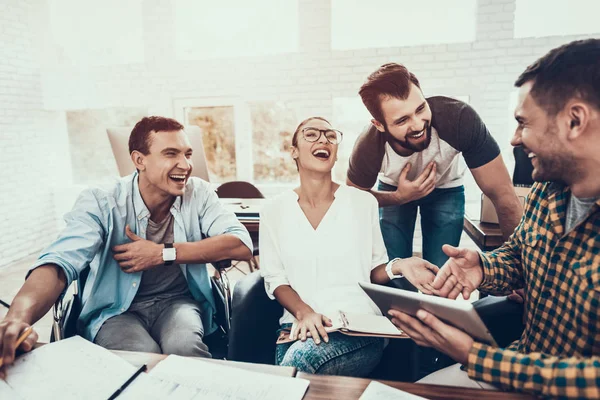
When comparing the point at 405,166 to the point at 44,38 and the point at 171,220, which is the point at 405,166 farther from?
the point at 44,38

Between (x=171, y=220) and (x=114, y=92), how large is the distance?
11.7 feet

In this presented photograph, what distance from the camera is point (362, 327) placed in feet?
4.13

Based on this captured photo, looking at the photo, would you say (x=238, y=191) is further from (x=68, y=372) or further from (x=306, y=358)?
(x=68, y=372)

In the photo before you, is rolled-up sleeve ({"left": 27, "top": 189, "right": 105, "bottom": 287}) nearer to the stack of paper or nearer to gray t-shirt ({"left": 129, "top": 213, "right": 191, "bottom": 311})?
gray t-shirt ({"left": 129, "top": 213, "right": 191, "bottom": 311})

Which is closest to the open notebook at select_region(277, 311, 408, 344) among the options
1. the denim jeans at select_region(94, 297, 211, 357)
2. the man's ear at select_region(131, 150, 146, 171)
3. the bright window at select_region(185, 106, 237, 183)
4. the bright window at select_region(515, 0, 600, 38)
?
the denim jeans at select_region(94, 297, 211, 357)

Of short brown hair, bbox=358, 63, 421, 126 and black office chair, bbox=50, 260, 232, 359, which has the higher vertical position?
short brown hair, bbox=358, 63, 421, 126

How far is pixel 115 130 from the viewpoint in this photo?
3207mm

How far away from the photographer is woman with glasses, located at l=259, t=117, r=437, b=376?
1485 millimetres

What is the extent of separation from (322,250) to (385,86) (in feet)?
2.32

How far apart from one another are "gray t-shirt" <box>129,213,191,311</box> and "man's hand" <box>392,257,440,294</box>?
0.89 meters

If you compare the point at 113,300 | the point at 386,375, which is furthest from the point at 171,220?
the point at 386,375

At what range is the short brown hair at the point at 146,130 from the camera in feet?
5.78

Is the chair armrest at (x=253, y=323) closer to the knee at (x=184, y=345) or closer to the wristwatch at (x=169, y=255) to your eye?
the knee at (x=184, y=345)

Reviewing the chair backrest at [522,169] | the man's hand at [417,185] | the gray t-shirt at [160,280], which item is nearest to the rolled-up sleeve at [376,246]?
the man's hand at [417,185]
